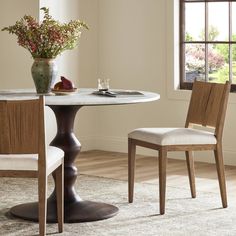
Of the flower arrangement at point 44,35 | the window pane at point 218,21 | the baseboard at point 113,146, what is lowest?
the baseboard at point 113,146

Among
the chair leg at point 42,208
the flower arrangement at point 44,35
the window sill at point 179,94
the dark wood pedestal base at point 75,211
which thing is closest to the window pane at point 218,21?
the window sill at point 179,94

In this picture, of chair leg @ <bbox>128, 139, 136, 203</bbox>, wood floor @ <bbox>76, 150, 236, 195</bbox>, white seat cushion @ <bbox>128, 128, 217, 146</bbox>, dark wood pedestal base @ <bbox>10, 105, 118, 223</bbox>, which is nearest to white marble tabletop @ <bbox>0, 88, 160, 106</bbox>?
dark wood pedestal base @ <bbox>10, 105, 118, 223</bbox>

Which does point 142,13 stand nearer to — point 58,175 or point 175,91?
point 175,91

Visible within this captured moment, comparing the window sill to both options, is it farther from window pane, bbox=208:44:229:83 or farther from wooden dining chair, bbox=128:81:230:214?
wooden dining chair, bbox=128:81:230:214

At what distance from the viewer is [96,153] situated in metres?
7.13

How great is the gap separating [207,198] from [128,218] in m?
0.80

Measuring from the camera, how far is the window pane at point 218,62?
6516 mm

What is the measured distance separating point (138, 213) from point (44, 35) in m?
1.28

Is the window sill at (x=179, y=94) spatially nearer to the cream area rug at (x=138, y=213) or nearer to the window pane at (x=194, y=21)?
the window pane at (x=194, y=21)

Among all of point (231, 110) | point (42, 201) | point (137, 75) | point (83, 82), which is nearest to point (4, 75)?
point (83, 82)

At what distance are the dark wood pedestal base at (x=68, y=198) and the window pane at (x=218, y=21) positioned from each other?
94.6 inches

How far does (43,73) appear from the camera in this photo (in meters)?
4.58

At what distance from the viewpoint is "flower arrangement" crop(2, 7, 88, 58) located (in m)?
4.47

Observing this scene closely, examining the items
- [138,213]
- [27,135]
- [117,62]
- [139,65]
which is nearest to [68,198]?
[138,213]
